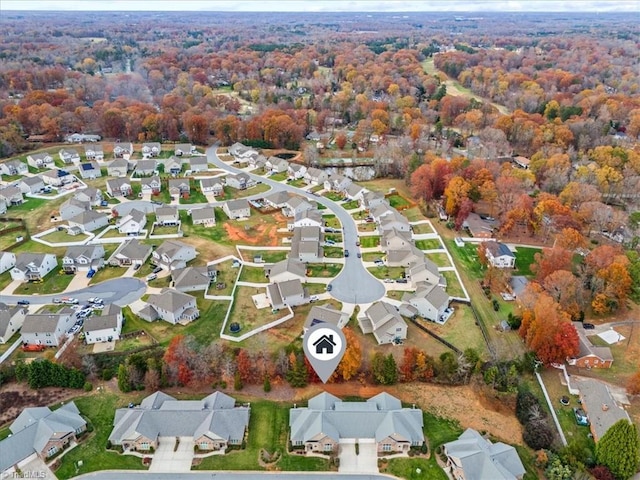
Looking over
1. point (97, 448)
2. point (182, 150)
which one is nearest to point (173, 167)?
point (182, 150)

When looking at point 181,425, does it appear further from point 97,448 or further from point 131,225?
point 131,225

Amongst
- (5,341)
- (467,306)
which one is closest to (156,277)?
(5,341)

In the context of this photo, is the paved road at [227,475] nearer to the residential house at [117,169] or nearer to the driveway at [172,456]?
the driveway at [172,456]

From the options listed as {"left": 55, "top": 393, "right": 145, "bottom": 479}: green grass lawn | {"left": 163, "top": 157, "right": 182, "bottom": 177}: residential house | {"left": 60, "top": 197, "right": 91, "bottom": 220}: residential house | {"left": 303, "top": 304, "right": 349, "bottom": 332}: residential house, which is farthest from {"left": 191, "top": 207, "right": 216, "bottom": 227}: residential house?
{"left": 55, "top": 393, "right": 145, "bottom": 479}: green grass lawn

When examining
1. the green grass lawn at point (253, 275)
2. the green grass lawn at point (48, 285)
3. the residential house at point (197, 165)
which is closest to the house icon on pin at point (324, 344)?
the green grass lawn at point (253, 275)

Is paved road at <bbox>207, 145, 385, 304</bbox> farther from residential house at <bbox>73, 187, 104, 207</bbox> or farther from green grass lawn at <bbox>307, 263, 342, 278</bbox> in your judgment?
residential house at <bbox>73, 187, 104, 207</bbox>
